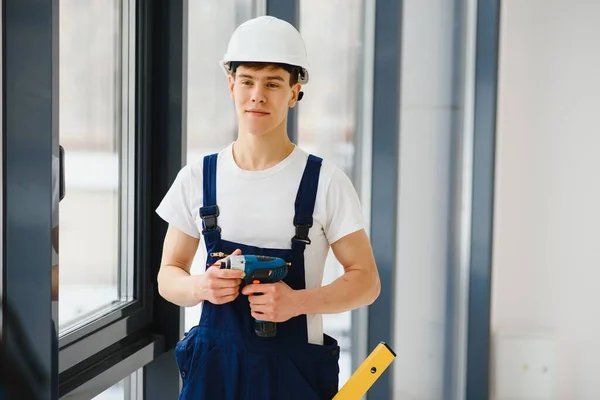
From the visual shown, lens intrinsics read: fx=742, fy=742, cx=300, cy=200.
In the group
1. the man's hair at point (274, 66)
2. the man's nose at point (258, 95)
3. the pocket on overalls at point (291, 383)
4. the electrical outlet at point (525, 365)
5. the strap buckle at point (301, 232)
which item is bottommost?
the electrical outlet at point (525, 365)

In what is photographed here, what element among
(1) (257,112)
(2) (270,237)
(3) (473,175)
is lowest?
(2) (270,237)

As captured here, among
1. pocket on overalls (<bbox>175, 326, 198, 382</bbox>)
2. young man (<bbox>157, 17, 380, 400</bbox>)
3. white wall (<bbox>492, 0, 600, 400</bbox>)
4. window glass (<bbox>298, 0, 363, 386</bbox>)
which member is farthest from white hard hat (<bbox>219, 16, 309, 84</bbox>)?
white wall (<bbox>492, 0, 600, 400</bbox>)

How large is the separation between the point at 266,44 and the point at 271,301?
0.50 metres

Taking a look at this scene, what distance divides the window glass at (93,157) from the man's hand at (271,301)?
29.6 inches

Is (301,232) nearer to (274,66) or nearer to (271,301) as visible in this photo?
(271,301)

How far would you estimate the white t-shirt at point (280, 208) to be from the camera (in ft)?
4.83

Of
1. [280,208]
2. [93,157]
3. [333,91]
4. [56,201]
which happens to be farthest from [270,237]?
[333,91]

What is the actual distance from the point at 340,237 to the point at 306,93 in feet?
4.45

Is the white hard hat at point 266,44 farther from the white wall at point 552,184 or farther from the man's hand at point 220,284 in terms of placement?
the white wall at point 552,184

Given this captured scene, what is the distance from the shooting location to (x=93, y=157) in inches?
83.2

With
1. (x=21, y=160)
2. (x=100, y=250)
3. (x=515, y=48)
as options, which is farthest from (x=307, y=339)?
(x=515, y=48)

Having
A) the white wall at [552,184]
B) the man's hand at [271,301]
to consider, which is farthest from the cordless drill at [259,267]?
the white wall at [552,184]

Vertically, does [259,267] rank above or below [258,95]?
below

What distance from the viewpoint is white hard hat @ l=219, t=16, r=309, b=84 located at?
1.45 metres
